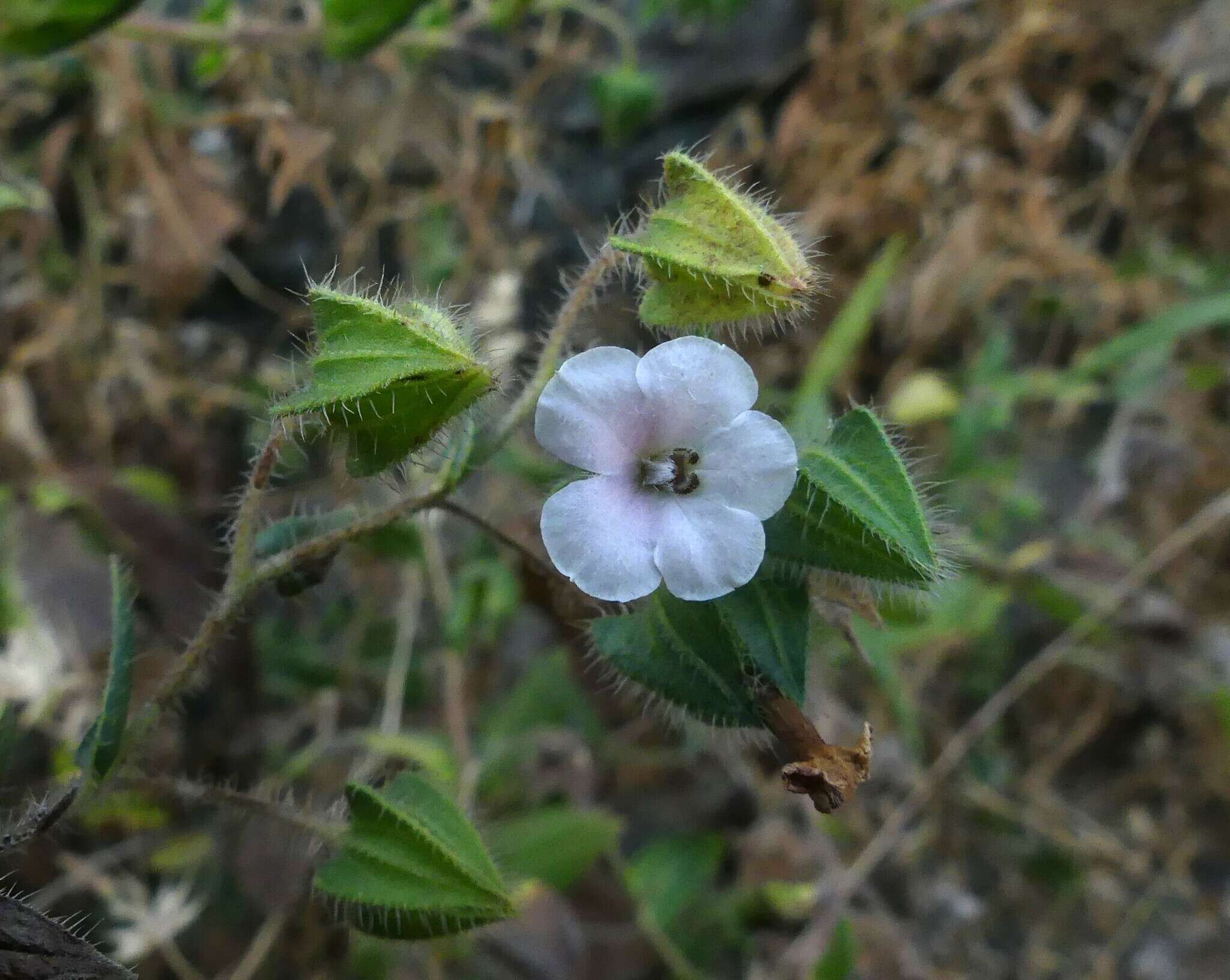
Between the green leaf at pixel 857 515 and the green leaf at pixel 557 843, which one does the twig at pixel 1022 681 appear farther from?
the green leaf at pixel 857 515

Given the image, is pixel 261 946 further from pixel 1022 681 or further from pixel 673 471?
pixel 1022 681

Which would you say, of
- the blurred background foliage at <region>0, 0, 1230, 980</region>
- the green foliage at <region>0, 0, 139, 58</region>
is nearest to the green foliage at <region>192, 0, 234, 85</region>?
the blurred background foliage at <region>0, 0, 1230, 980</region>

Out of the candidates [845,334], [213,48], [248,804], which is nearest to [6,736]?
[248,804]

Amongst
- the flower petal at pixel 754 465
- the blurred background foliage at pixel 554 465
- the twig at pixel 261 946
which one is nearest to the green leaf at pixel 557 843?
the blurred background foliage at pixel 554 465

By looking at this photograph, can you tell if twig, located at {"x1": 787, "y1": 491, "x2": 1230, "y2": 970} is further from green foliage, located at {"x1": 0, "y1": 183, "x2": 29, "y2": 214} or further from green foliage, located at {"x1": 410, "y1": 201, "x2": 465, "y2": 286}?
green foliage, located at {"x1": 0, "y1": 183, "x2": 29, "y2": 214}

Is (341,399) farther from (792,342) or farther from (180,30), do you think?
(792,342)

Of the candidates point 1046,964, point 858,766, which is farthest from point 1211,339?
point 858,766
